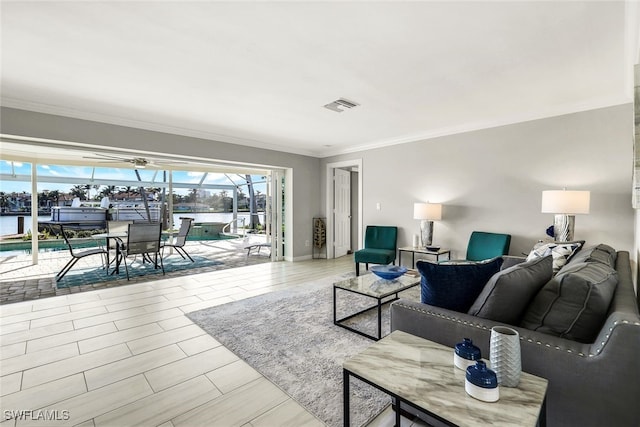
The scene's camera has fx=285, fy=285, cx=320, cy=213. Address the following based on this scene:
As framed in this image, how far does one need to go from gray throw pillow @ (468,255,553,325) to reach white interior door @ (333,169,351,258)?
17.3 ft

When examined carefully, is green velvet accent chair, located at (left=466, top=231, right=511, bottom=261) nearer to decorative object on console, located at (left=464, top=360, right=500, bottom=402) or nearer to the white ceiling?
the white ceiling

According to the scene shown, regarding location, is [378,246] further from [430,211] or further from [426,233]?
[430,211]

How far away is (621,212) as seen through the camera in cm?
326

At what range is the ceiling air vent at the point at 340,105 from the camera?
340cm

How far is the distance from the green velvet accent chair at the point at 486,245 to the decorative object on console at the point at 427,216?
1.85 ft

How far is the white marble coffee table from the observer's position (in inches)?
36.5

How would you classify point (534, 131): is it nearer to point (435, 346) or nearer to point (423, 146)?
point (423, 146)

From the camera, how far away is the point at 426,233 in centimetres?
456

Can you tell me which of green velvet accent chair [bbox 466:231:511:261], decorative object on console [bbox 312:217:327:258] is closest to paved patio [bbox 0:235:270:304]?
decorative object on console [bbox 312:217:327:258]

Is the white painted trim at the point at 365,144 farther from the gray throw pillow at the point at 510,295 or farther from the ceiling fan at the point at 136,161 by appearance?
the gray throw pillow at the point at 510,295

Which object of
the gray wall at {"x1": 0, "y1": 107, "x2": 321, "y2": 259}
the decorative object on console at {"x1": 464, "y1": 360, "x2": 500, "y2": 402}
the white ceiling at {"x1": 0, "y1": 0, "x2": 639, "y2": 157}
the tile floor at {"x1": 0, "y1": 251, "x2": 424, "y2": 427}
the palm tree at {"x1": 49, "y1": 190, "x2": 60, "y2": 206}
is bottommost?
the tile floor at {"x1": 0, "y1": 251, "x2": 424, "y2": 427}

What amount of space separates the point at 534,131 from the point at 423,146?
61.4 inches

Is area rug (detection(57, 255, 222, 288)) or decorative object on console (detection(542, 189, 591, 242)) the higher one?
decorative object on console (detection(542, 189, 591, 242))

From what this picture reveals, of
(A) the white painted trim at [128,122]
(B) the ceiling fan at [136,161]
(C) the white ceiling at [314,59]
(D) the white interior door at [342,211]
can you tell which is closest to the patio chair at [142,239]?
(B) the ceiling fan at [136,161]
